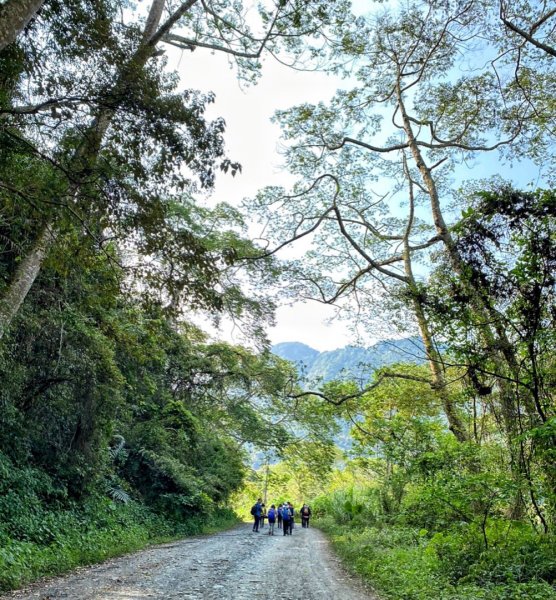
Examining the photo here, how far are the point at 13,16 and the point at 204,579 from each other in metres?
8.05

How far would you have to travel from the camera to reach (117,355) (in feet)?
42.9

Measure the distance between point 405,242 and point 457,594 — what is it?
29.6ft

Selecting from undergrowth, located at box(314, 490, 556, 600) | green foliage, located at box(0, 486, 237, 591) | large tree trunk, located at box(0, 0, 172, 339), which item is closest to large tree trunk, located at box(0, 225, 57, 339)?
large tree trunk, located at box(0, 0, 172, 339)

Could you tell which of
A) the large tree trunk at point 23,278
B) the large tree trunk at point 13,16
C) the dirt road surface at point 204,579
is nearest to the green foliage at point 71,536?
the dirt road surface at point 204,579

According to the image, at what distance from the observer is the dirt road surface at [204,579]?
6070 mm

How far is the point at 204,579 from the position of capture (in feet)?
23.5

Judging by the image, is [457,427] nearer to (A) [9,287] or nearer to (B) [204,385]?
(A) [9,287]

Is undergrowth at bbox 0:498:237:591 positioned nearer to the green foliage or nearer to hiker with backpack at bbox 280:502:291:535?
the green foliage

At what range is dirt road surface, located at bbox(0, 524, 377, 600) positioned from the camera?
19.9ft

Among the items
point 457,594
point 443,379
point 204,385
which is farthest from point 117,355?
point 457,594

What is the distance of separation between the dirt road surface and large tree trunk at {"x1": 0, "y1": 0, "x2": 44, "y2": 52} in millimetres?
6622

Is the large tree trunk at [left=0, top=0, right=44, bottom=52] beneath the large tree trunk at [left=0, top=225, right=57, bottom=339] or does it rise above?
above

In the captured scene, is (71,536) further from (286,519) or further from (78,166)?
(286,519)

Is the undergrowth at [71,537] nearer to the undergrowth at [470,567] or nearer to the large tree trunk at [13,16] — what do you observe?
the undergrowth at [470,567]
